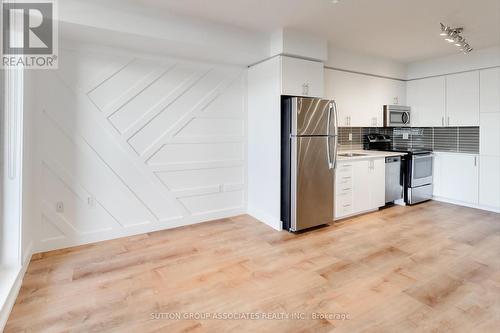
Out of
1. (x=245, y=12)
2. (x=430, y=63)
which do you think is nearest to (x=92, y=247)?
(x=245, y=12)

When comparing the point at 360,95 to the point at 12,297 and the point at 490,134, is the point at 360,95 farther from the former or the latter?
the point at 12,297

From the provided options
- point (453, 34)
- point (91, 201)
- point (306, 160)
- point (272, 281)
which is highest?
point (453, 34)

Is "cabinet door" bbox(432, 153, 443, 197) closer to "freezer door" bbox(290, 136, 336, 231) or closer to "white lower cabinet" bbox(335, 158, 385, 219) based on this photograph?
"white lower cabinet" bbox(335, 158, 385, 219)

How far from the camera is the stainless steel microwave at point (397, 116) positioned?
16.8ft

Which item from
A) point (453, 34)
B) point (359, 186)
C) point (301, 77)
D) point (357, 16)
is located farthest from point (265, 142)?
point (453, 34)

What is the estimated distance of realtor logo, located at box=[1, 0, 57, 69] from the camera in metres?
2.39

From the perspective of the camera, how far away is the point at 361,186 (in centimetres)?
436

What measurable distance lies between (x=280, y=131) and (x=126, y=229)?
7.48ft

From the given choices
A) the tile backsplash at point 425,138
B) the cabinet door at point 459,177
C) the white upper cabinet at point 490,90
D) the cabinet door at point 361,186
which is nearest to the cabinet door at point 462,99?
the white upper cabinet at point 490,90

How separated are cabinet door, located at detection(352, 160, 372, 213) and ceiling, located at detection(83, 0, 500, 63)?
180cm

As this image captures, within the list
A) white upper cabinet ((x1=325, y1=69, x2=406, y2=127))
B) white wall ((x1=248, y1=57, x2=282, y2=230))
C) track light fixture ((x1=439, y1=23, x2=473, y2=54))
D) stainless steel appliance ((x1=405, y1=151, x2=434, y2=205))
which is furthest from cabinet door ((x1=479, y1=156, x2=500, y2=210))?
white wall ((x1=248, y1=57, x2=282, y2=230))

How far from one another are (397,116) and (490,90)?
1.34 m

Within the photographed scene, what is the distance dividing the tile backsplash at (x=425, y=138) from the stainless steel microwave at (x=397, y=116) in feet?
1.31

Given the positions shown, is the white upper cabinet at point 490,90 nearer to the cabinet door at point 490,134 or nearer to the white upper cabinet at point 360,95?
the cabinet door at point 490,134
